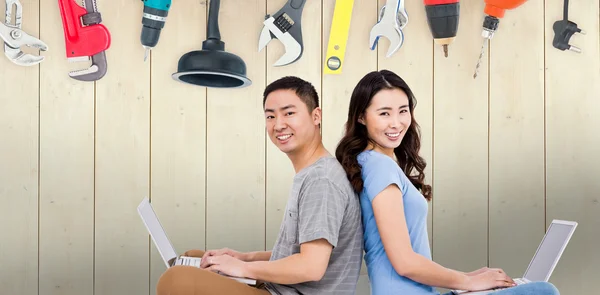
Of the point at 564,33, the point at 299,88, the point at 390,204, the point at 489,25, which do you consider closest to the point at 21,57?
the point at 299,88

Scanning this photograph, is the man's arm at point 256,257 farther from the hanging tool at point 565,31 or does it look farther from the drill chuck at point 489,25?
the hanging tool at point 565,31

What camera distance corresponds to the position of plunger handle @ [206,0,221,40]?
1.94 m

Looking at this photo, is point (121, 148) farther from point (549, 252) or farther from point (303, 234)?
point (549, 252)

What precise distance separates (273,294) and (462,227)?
1.14 meters

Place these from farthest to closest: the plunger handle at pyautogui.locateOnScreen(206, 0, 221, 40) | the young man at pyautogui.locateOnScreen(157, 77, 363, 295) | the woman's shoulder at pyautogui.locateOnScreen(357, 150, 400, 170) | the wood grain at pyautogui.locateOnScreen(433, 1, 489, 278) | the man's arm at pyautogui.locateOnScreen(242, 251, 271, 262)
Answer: the wood grain at pyautogui.locateOnScreen(433, 1, 489, 278), the plunger handle at pyautogui.locateOnScreen(206, 0, 221, 40), the man's arm at pyautogui.locateOnScreen(242, 251, 271, 262), the woman's shoulder at pyautogui.locateOnScreen(357, 150, 400, 170), the young man at pyautogui.locateOnScreen(157, 77, 363, 295)

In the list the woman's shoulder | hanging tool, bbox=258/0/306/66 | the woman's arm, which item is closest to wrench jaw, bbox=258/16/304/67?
hanging tool, bbox=258/0/306/66

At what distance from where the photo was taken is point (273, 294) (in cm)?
122

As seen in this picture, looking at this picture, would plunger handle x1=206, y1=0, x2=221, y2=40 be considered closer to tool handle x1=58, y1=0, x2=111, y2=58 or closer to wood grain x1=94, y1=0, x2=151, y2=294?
wood grain x1=94, y1=0, x2=151, y2=294

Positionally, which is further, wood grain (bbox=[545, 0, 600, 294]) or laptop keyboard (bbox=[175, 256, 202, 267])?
wood grain (bbox=[545, 0, 600, 294])

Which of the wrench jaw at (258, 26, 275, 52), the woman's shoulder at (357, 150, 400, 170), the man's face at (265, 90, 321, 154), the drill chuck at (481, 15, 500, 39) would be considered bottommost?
the woman's shoulder at (357, 150, 400, 170)

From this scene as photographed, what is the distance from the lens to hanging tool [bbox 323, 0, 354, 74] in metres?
2.11

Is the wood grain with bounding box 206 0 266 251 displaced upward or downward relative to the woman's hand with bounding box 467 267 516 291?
upward

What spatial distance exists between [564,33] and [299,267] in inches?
59.3

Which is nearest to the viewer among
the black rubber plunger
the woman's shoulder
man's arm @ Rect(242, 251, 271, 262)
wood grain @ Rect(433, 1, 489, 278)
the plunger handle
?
the woman's shoulder
